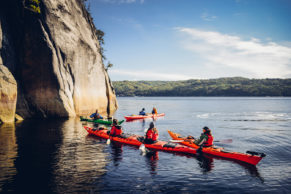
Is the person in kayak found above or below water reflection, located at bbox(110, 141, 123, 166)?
above

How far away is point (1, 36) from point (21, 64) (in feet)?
13.4

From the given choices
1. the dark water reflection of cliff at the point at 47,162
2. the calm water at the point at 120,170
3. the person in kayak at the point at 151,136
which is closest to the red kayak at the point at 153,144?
the person in kayak at the point at 151,136

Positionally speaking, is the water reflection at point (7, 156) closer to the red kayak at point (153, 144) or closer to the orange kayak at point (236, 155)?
the red kayak at point (153, 144)

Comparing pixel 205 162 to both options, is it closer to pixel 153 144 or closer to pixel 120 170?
pixel 153 144

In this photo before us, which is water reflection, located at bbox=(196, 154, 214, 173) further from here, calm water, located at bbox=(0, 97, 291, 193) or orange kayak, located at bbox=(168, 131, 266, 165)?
orange kayak, located at bbox=(168, 131, 266, 165)

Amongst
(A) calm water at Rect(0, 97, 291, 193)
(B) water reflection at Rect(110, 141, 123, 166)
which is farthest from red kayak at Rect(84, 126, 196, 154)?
(A) calm water at Rect(0, 97, 291, 193)

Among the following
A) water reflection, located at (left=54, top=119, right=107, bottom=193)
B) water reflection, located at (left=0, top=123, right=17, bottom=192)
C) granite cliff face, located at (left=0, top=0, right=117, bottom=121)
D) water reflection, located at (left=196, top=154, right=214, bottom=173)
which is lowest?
water reflection, located at (left=196, top=154, right=214, bottom=173)

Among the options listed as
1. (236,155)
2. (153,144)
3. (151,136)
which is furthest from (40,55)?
(236,155)

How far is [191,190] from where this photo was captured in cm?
973

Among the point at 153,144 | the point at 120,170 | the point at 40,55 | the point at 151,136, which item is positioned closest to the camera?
the point at 120,170

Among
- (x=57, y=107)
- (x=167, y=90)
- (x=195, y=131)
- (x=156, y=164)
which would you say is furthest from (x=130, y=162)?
(x=167, y=90)

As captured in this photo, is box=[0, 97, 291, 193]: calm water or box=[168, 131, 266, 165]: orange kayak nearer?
box=[0, 97, 291, 193]: calm water

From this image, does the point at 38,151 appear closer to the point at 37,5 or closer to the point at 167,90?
the point at 37,5

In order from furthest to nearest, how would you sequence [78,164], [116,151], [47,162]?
[116,151] → [47,162] → [78,164]
